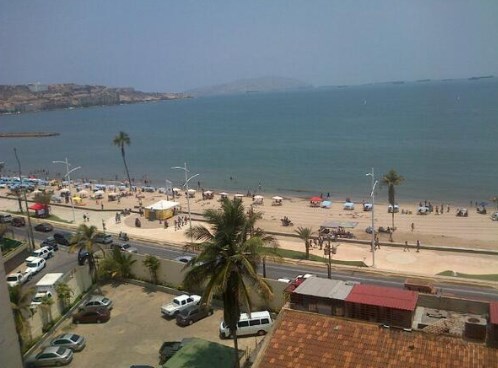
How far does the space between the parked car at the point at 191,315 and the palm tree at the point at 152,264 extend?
4.39 metres

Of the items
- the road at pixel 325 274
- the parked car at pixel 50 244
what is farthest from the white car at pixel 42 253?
the parked car at pixel 50 244

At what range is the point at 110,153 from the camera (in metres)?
121

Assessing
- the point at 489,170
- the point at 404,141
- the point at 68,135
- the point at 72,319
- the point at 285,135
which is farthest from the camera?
the point at 68,135

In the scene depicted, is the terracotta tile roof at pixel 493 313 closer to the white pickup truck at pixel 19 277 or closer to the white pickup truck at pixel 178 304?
the white pickup truck at pixel 178 304

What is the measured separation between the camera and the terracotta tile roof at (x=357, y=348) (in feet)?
40.8

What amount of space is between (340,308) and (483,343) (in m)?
4.13

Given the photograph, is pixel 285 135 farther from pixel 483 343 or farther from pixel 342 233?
pixel 483 343

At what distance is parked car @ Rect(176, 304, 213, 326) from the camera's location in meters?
22.8

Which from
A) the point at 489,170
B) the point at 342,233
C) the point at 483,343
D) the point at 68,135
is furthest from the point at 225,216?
the point at 68,135

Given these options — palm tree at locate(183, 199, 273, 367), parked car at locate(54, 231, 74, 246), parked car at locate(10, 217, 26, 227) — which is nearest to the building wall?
palm tree at locate(183, 199, 273, 367)

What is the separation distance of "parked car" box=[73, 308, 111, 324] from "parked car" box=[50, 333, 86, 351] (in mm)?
2275

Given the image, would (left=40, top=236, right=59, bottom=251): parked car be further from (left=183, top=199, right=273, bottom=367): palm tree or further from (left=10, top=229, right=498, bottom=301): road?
(left=183, top=199, right=273, bottom=367): palm tree

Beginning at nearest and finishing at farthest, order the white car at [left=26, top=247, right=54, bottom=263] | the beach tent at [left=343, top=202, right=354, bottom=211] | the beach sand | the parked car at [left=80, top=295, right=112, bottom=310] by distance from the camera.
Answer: the parked car at [left=80, top=295, right=112, bottom=310], the white car at [left=26, top=247, right=54, bottom=263], the beach sand, the beach tent at [left=343, top=202, right=354, bottom=211]

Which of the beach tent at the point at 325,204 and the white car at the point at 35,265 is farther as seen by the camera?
the beach tent at the point at 325,204
